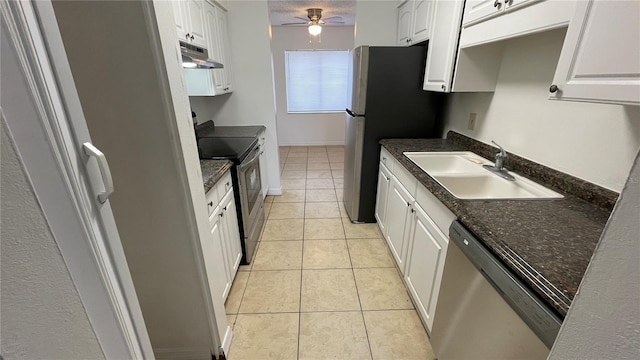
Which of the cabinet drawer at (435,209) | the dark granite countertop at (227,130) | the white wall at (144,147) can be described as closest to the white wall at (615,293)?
the cabinet drawer at (435,209)

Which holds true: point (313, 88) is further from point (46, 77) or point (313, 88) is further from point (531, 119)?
point (46, 77)

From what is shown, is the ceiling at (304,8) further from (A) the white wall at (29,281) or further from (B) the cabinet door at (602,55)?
(A) the white wall at (29,281)

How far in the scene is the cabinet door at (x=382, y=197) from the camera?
2.36 m

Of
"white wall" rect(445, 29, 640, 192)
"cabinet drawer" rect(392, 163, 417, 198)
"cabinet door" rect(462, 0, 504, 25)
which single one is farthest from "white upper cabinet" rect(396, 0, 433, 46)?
"cabinet drawer" rect(392, 163, 417, 198)

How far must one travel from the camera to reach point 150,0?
0.88 m

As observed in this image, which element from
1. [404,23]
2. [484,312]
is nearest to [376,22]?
[404,23]

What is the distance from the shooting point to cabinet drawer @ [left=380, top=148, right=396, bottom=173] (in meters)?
2.22

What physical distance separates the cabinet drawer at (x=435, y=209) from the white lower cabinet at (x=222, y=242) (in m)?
1.12

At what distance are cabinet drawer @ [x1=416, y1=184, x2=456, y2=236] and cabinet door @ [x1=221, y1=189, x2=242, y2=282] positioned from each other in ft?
3.91

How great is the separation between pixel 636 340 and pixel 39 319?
0.93 m

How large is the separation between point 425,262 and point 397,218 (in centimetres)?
53

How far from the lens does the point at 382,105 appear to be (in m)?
2.40

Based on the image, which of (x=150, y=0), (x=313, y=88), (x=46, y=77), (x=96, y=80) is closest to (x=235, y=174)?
(x=96, y=80)

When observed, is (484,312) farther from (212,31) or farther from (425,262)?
(212,31)
